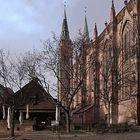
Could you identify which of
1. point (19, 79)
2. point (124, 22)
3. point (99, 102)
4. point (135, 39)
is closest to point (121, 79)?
point (135, 39)

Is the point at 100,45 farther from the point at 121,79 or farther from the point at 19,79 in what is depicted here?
the point at 19,79

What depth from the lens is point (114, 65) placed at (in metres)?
57.2

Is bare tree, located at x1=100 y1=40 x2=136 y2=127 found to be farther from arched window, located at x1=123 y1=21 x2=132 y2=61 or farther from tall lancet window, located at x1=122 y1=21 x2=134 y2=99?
arched window, located at x1=123 y1=21 x2=132 y2=61

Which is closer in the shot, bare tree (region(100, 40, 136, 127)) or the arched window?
bare tree (region(100, 40, 136, 127))

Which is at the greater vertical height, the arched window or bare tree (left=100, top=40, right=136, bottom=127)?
the arched window

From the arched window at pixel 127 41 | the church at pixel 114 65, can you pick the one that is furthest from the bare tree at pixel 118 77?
the arched window at pixel 127 41

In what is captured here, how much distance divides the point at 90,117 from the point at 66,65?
1268 inches

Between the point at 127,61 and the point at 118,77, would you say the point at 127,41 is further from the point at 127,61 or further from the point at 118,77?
the point at 118,77

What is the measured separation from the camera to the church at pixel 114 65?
49219mm

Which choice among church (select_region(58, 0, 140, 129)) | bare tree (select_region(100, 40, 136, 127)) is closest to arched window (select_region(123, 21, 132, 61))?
church (select_region(58, 0, 140, 129))

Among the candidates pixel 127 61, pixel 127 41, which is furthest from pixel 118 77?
pixel 127 41

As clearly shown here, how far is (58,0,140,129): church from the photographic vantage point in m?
49.2

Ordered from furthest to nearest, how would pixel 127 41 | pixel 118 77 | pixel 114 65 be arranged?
1. pixel 127 41
2. pixel 114 65
3. pixel 118 77

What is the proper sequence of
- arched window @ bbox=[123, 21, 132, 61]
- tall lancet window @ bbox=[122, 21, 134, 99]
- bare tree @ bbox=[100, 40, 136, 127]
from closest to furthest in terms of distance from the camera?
bare tree @ bbox=[100, 40, 136, 127], tall lancet window @ bbox=[122, 21, 134, 99], arched window @ bbox=[123, 21, 132, 61]
